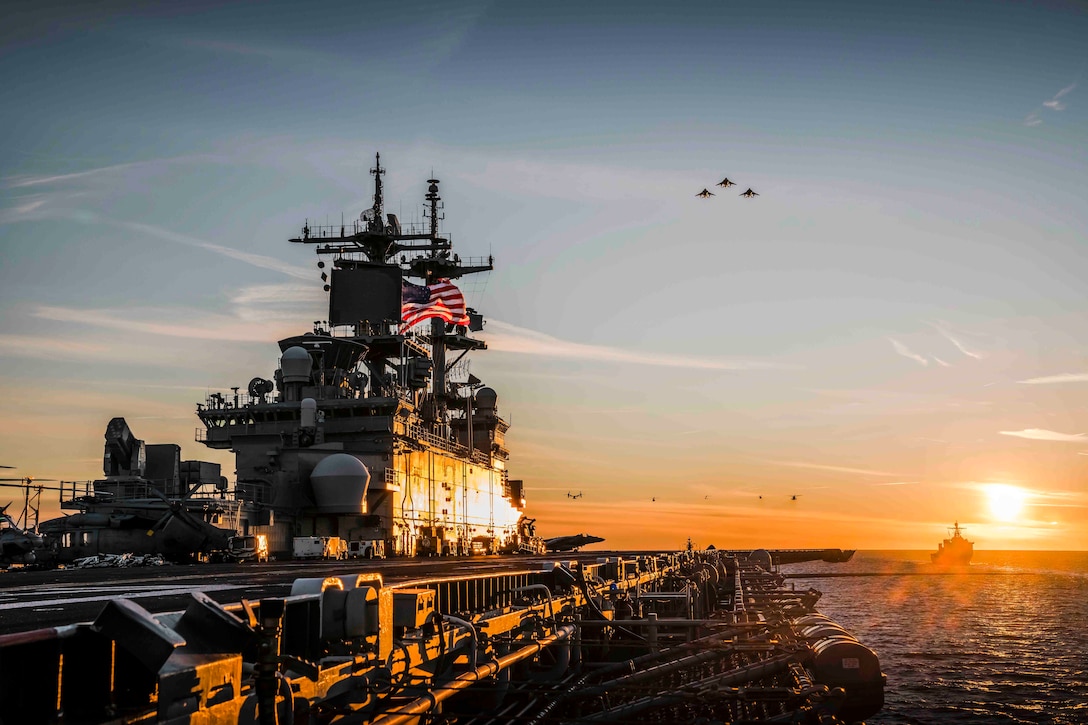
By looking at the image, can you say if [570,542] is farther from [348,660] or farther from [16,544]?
[348,660]

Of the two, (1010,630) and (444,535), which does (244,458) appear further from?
(1010,630)

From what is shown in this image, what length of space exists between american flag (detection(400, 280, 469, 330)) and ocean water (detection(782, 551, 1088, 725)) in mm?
40186

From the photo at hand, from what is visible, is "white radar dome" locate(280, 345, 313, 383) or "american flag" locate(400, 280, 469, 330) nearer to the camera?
"white radar dome" locate(280, 345, 313, 383)

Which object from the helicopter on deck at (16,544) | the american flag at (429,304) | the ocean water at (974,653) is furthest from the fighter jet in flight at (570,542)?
the helicopter on deck at (16,544)

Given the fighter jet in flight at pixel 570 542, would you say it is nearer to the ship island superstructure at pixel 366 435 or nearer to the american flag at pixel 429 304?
the ship island superstructure at pixel 366 435

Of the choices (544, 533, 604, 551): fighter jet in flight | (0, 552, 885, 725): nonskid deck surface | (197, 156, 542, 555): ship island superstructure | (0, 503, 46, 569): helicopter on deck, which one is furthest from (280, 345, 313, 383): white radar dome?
(544, 533, 604, 551): fighter jet in flight

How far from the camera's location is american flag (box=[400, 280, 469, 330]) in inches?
3219

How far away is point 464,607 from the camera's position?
20750 mm

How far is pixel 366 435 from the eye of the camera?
71438 millimetres

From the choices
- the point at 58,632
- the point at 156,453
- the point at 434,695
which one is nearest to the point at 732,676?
the point at 434,695

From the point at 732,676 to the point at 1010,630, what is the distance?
7520cm

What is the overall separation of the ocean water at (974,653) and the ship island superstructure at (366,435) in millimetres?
32501

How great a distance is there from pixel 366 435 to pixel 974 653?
42966mm

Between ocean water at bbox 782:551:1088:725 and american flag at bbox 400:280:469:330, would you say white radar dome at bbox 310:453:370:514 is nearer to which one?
american flag at bbox 400:280:469:330
